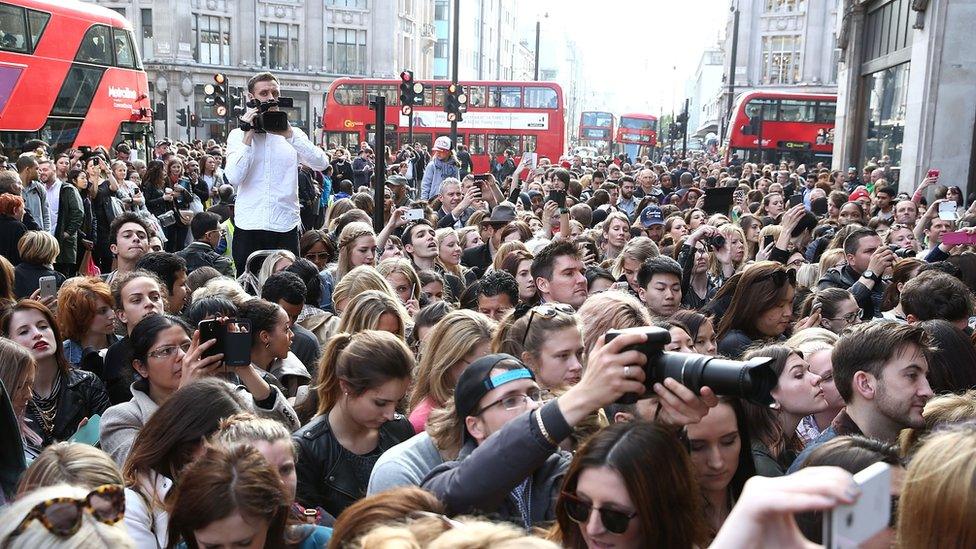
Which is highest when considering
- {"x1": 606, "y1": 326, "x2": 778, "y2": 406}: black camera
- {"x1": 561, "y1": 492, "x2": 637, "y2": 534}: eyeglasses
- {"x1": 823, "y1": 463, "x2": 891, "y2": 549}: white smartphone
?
{"x1": 823, "y1": 463, "x2": 891, "y2": 549}: white smartphone

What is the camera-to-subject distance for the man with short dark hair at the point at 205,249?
8445mm

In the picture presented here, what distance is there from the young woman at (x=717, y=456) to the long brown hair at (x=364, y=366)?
1.39 metres

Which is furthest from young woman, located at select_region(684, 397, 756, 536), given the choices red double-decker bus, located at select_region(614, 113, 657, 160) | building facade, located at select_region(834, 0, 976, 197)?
red double-decker bus, located at select_region(614, 113, 657, 160)

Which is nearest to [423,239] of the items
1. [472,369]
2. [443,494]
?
[472,369]

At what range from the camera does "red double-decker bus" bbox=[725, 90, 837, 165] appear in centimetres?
3450

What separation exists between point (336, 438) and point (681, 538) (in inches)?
74.1

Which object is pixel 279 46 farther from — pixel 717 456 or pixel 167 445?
pixel 717 456

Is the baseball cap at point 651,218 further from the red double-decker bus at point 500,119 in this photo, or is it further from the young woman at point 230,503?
the red double-decker bus at point 500,119

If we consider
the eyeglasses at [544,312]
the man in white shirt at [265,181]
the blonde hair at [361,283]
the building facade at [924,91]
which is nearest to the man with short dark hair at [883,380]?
the eyeglasses at [544,312]

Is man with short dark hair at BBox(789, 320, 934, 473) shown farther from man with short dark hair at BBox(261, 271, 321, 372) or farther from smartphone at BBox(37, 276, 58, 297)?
smartphone at BBox(37, 276, 58, 297)

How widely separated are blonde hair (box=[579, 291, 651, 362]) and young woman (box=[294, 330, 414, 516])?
117cm

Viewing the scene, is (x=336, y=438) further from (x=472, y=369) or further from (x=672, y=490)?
(x=672, y=490)

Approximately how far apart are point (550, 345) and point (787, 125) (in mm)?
32457

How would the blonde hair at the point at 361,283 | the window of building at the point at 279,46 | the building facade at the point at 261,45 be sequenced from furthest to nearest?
the window of building at the point at 279,46 → the building facade at the point at 261,45 → the blonde hair at the point at 361,283
